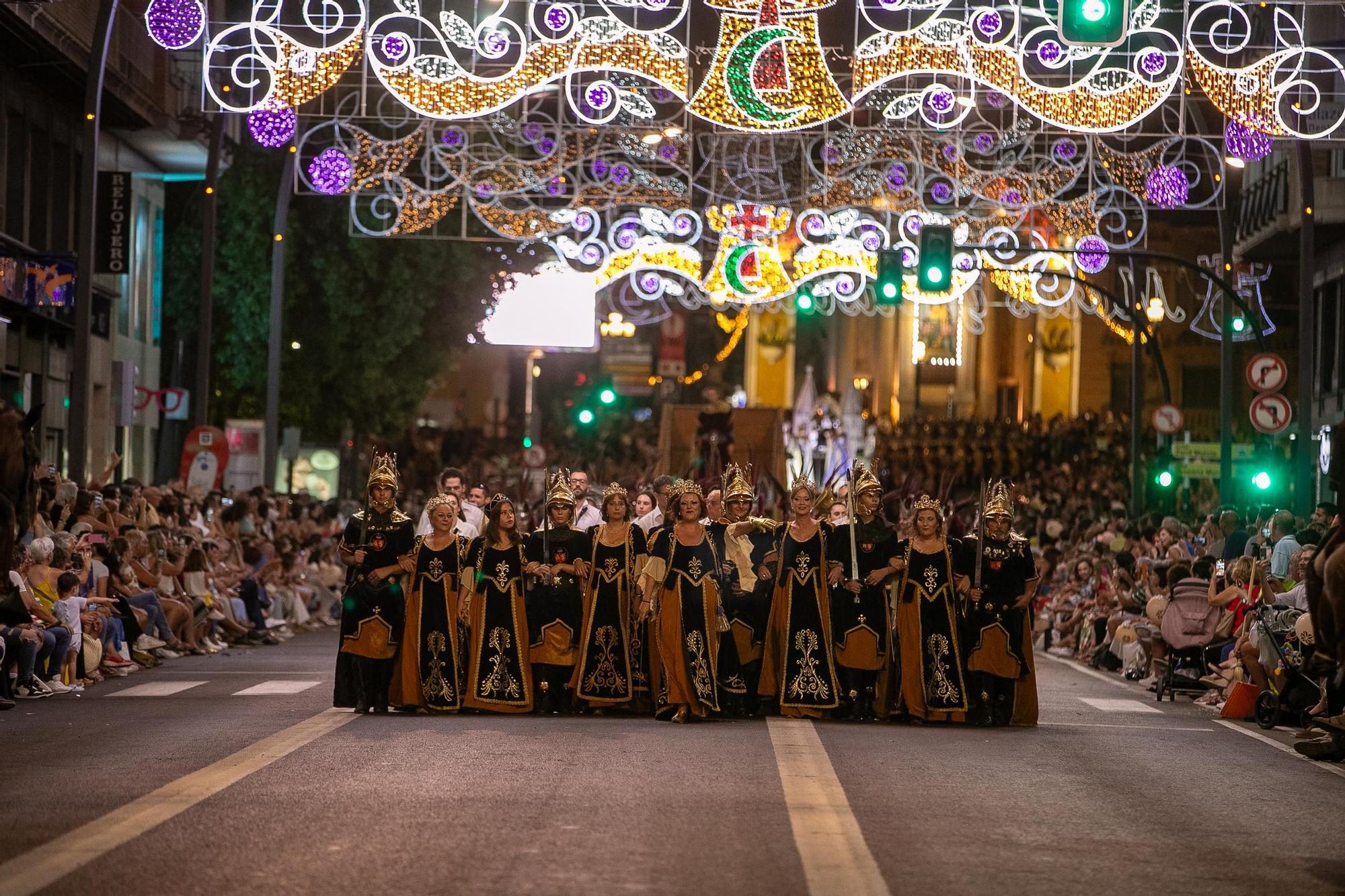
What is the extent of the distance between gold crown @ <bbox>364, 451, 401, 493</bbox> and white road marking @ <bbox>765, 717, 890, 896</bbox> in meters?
3.50

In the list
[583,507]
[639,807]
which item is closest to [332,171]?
[583,507]

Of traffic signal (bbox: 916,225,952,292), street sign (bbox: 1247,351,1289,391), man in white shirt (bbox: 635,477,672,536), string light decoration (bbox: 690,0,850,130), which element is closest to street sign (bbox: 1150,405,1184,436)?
traffic signal (bbox: 916,225,952,292)

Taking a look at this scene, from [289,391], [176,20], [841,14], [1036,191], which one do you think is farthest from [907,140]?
Result: [289,391]

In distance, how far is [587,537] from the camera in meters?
17.0

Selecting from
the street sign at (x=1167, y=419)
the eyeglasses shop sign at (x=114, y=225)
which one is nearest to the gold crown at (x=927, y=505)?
the eyeglasses shop sign at (x=114, y=225)

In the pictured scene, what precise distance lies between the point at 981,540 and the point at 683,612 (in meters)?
2.27

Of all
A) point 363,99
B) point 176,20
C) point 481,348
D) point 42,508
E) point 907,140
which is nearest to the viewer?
point 42,508

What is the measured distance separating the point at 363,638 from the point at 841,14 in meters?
12.4

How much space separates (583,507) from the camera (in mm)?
21797

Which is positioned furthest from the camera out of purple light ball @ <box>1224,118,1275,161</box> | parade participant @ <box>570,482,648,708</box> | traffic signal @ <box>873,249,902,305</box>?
traffic signal @ <box>873,249,902,305</box>

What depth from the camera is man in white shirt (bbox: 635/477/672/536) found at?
19.9 metres

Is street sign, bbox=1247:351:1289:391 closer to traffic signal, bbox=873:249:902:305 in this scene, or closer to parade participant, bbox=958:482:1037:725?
traffic signal, bbox=873:249:902:305

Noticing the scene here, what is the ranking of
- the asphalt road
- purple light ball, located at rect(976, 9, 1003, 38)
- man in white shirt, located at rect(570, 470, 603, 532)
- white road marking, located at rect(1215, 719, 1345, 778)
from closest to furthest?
the asphalt road, white road marking, located at rect(1215, 719, 1345, 778), man in white shirt, located at rect(570, 470, 603, 532), purple light ball, located at rect(976, 9, 1003, 38)

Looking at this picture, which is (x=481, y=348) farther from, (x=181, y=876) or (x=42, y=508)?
(x=181, y=876)
